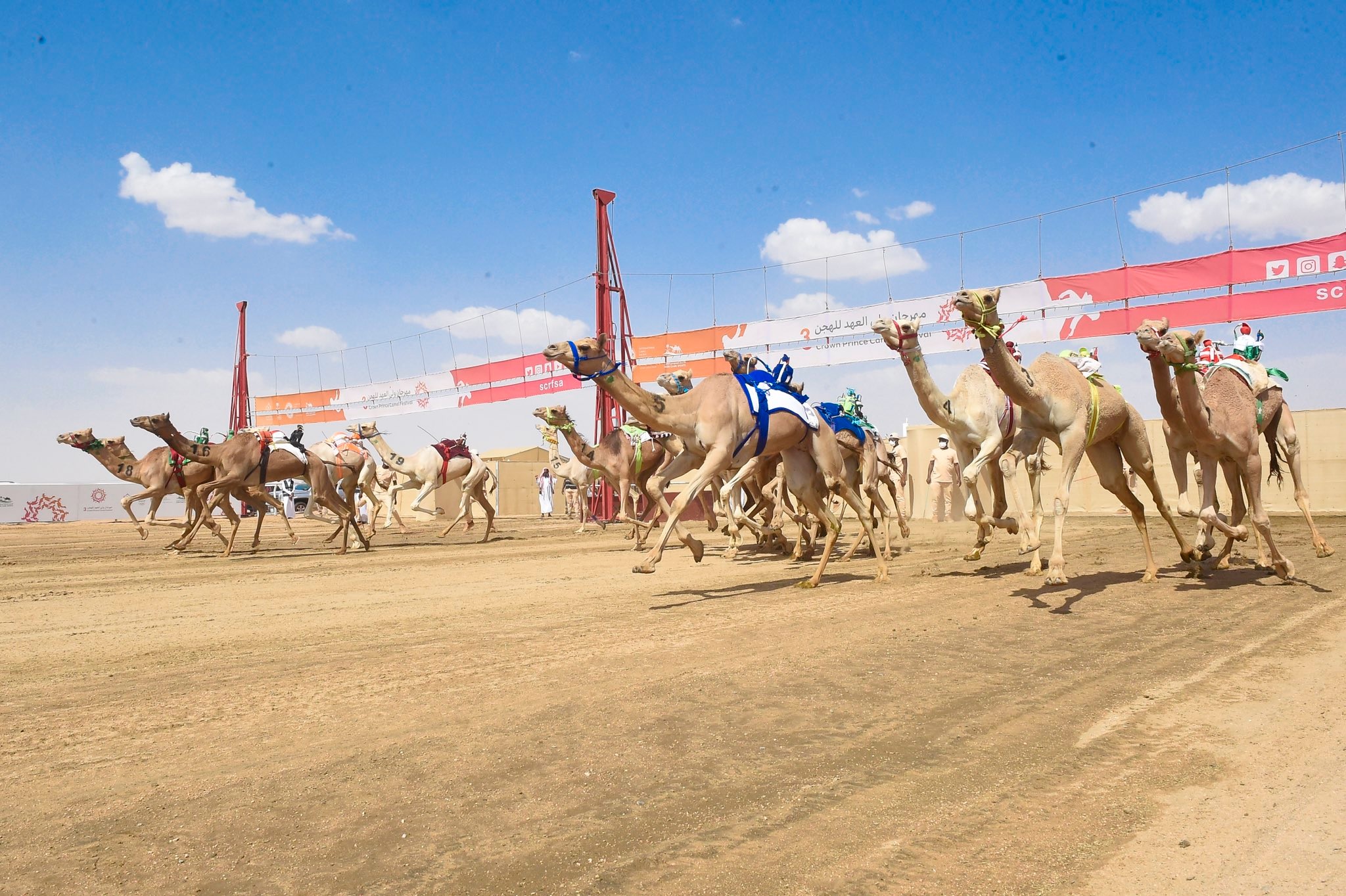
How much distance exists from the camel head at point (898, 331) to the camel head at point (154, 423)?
1402 cm

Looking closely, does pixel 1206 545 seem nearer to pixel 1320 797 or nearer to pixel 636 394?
pixel 636 394

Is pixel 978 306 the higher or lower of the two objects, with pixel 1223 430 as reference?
higher

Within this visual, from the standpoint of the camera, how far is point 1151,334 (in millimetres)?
8180

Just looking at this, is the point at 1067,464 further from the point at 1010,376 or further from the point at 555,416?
the point at 555,416

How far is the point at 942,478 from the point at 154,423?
1912 centimetres

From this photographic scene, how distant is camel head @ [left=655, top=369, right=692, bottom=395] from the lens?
1292cm

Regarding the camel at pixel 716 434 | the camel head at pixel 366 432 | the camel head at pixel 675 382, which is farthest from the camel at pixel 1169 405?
the camel head at pixel 366 432

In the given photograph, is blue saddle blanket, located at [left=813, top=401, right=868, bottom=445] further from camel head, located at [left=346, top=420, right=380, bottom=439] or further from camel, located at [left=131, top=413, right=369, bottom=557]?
camel head, located at [left=346, top=420, right=380, bottom=439]

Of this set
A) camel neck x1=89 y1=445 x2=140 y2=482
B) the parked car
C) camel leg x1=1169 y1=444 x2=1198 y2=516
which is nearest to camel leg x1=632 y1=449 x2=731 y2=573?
camel leg x1=1169 y1=444 x2=1198 y2=516

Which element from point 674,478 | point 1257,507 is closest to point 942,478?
point 1257,507

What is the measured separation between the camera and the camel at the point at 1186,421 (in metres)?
8.33

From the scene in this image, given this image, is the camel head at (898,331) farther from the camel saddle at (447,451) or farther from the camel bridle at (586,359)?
the camel saddle at (447,451)

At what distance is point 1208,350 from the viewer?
11.4 meters

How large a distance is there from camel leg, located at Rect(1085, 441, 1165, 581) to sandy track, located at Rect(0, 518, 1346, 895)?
0.95 metres
